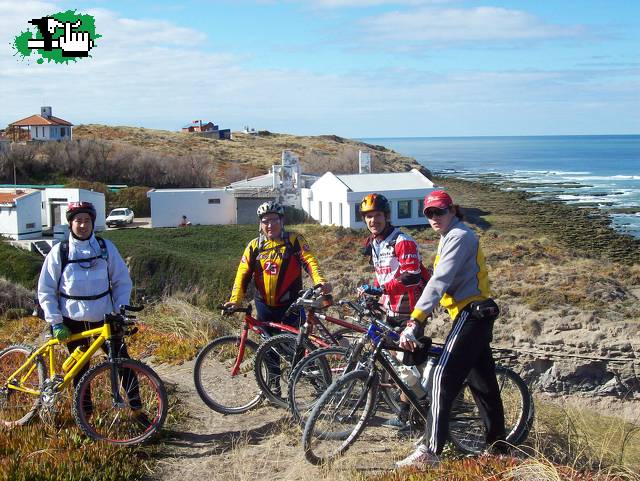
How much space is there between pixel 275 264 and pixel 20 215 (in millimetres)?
38672

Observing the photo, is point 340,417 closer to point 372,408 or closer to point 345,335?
point 372,408

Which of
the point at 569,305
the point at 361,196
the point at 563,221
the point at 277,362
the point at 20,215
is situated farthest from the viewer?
the point at 563,221

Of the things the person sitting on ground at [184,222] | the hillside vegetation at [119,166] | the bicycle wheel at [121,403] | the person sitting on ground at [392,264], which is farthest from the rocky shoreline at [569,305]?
the hillside vegetation at [119,166]

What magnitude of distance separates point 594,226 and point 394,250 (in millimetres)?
48519

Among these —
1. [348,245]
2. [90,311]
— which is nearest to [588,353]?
[90,311]

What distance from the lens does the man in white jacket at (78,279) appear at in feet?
17.3

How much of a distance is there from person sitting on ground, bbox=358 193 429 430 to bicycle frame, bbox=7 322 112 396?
6.17 feet

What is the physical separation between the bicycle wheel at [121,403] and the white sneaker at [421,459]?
1775 mm

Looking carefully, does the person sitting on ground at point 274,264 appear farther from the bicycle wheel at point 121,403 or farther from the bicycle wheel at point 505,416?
the bicycle wheel at point 505,416

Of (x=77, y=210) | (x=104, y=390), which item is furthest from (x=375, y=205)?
(x=104, y=390)

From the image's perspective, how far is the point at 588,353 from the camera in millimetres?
18312

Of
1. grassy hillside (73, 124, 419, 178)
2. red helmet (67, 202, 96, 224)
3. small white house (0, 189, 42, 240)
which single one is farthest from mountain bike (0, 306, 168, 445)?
grassy hillside (73, 124, 419, 178)

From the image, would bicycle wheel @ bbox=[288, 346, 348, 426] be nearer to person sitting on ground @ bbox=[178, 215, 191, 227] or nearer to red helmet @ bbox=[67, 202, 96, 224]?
red helmet @ bbox=[67, 202, 96, 224]

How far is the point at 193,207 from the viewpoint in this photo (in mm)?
48781
